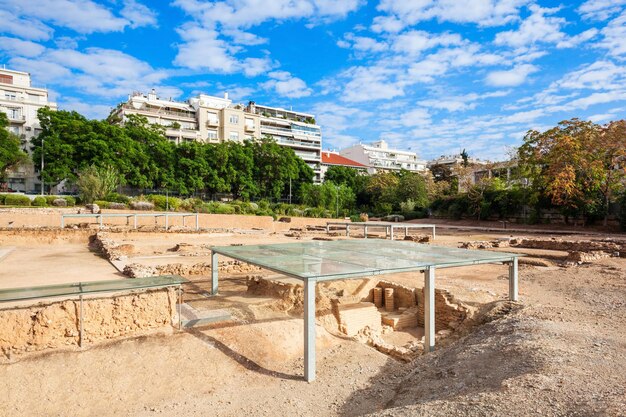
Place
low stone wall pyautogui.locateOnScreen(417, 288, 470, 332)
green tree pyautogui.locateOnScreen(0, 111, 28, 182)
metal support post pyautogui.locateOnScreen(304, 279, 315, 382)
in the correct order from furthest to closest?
green tree pyautogui.locateOnScreen(0, 111, 28, 182) < low stone wall pyautogui.locateOnScreen(417, 288, 470, 332) < metal support post pyautogui.locateOnScreen(304, 279, 315, 382)

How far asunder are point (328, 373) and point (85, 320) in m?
3.53

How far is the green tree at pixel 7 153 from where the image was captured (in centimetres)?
3575

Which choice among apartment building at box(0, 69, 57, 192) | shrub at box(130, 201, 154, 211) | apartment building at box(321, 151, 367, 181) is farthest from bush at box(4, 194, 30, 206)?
apartment building at box(321, 151, 367, 181)

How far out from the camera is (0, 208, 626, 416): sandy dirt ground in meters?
3.72

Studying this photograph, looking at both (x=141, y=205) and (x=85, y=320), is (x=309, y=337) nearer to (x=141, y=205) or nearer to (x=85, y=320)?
(x=85, y=320)

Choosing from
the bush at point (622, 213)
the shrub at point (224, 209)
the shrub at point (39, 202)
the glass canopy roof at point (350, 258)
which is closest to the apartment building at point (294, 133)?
the shrub at point (224, 209)

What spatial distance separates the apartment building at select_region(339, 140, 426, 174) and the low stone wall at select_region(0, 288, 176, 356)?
236 ft

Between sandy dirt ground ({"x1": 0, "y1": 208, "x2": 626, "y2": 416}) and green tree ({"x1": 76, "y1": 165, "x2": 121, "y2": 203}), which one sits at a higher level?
green tree ({"x1": 76, "y1": 165, "x2": 121, "y2": 203})

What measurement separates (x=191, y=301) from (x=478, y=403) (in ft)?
21.1

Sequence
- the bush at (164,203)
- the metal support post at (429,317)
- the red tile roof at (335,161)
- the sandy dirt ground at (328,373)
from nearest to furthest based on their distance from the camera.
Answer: the sandy dirt ground at (328,373) → the metal support post at (429,317) → the bush at (164,203) → the red tile roof at (335,161)

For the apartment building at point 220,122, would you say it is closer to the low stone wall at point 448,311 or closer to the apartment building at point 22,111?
the apartment building at point 22,111

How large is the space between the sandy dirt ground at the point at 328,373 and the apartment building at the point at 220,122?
4939 centimetres

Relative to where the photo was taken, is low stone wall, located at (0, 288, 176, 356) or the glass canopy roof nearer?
low stone wall, located at (0, 288, 176, 356)

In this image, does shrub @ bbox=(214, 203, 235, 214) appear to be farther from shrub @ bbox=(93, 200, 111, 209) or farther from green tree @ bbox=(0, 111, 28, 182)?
green tree @ bbox=(0, 111, 28, 182)
